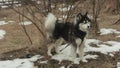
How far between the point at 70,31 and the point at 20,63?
1.58 m

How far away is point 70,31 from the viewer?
25.8ft

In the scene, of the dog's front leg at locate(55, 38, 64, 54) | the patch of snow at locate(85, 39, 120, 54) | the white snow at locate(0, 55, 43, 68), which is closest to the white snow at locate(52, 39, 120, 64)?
the patch of snow at locate(85, 39, 120, 54)

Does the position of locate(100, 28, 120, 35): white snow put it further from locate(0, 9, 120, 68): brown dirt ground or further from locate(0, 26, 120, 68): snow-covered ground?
locate(0, 26, 120, 68): snow-covered ground

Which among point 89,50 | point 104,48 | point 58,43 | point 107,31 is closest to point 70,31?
point 58,43

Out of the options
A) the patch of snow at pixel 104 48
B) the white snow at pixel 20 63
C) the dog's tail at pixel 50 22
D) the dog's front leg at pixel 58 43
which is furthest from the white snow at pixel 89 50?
the dog's tail at pixel 50 22

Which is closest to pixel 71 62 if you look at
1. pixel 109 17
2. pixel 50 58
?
pixel 50 58

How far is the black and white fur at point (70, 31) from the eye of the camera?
7.51 metres

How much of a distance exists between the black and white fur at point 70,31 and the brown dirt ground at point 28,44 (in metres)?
0.45

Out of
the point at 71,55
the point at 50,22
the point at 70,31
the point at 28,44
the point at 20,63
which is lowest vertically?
the point at 28,44

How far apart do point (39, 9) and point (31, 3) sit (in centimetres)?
30

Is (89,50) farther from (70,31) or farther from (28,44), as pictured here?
(28,44)

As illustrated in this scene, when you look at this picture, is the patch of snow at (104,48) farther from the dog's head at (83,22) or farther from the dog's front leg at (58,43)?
the dog's head at (83,22)

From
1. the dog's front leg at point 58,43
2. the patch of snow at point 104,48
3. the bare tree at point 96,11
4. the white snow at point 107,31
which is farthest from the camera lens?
the white snow at point 107,31

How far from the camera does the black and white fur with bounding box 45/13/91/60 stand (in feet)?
24.6
